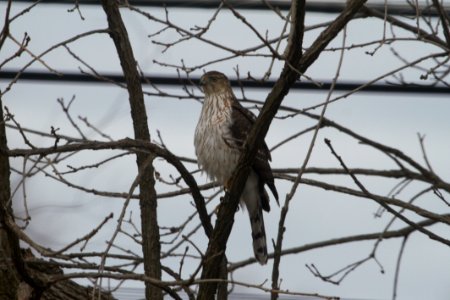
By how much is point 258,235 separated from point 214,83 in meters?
0.87

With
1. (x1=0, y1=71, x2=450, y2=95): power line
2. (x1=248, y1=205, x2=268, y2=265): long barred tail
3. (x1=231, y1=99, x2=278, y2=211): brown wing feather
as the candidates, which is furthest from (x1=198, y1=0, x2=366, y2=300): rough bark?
(x1=0, y1=71, x2=450, y2=95): power line

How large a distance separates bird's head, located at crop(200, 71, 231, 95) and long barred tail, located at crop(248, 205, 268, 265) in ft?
2.22

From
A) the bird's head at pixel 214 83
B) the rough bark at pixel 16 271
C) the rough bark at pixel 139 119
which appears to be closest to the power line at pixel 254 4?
the bird's head at pixel 214 83

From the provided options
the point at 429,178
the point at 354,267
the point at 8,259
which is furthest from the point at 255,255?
the point at 8,259

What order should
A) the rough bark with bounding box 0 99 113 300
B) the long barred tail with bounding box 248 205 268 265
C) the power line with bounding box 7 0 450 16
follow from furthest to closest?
the power line with bounding box 7 0 450 16 → the long barred tail with bounding box 248 205 268 265 → the rough bark with bounding box 0 99 113 300

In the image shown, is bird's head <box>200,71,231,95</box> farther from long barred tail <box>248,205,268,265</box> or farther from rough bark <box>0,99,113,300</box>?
rough bark <box>0,99,113,300</box>

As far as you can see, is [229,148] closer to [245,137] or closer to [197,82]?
[245,137]

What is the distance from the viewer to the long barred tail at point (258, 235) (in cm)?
639

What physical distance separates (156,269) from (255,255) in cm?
139

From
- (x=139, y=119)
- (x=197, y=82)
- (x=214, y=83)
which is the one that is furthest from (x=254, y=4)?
(x=139, y=119)

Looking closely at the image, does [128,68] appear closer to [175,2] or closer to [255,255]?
[255,255]

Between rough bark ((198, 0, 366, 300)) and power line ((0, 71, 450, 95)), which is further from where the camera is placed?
power line ((0, 71, 450, 95))

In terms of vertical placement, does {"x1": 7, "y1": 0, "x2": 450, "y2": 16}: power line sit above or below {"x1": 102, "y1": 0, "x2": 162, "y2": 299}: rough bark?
above

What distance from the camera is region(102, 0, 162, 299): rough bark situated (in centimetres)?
521
